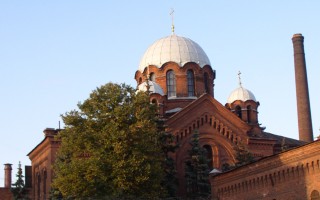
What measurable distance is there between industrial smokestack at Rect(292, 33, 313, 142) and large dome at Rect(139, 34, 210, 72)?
7.71m

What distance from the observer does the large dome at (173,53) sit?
5069 cm

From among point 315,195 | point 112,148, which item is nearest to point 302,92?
point 315,195

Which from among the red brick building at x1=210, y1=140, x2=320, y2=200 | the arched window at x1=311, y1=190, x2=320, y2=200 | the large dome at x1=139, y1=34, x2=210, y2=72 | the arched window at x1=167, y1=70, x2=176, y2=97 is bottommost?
the arched window at x1=311, y1=190, x2=320, y2=200

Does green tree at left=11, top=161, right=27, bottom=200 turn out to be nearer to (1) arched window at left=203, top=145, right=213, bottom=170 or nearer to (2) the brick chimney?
(2) the brick chimney

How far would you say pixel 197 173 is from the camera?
4191 cm

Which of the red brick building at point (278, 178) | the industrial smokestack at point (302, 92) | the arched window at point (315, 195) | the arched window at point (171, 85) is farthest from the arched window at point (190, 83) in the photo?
the arched window at point (315, 195)

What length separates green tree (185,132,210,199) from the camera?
137 feet

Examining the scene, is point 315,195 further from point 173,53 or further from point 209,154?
point 173,53

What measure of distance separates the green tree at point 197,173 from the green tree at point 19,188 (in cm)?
1135

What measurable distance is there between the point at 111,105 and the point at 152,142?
303 centimetres

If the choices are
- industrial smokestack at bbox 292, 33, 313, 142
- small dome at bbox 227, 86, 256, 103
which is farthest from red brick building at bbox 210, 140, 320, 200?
industrial smokestack at bbox 292, 33, 313, 142

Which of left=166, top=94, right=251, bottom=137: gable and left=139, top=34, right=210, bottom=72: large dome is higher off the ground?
left=139, top=34, right=210, bottom=72: large dome

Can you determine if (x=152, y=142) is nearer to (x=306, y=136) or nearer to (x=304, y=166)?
(x=304, y=166)

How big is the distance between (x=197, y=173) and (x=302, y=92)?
51.7ft
